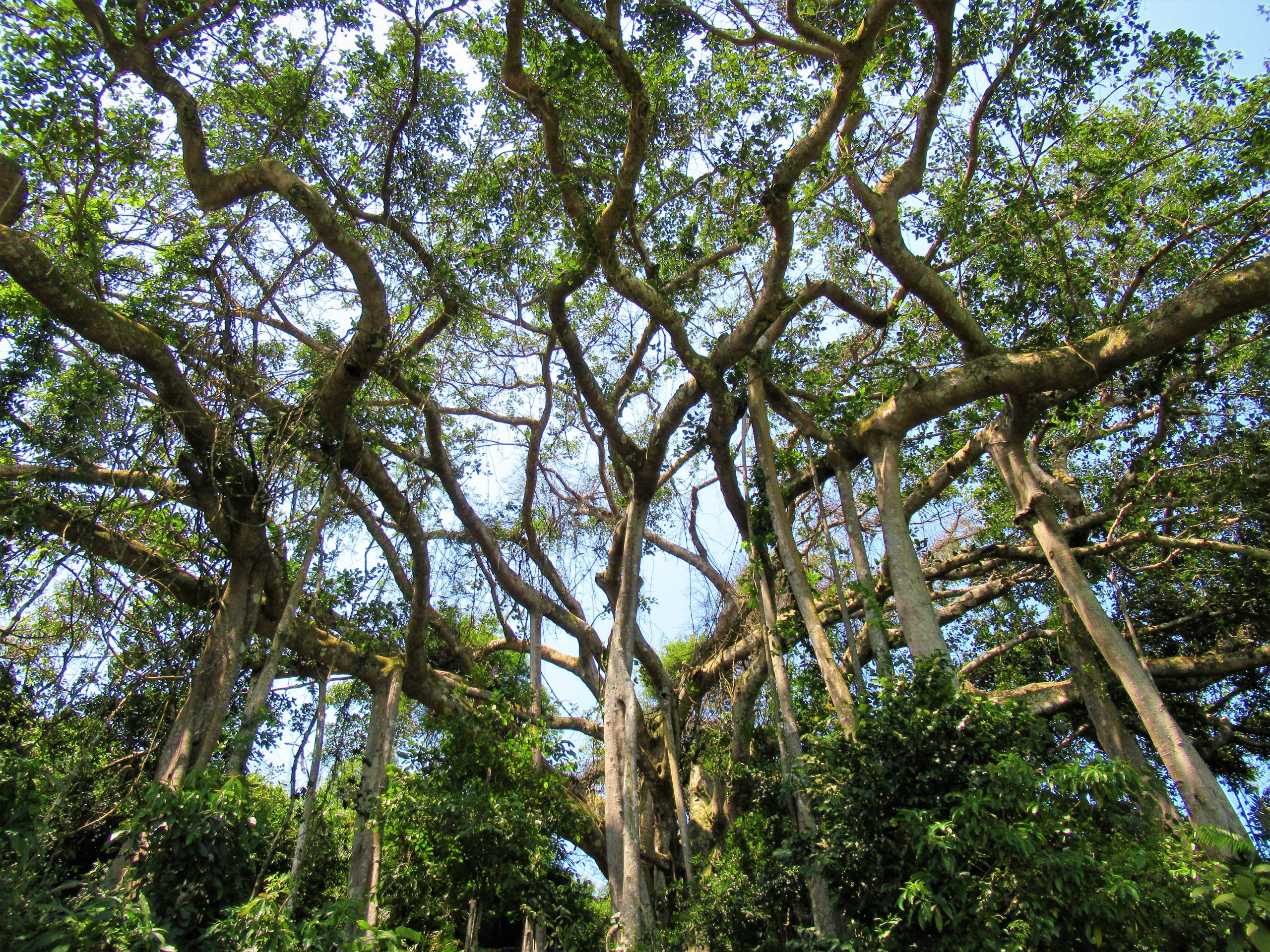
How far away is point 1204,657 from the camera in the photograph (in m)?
7.71

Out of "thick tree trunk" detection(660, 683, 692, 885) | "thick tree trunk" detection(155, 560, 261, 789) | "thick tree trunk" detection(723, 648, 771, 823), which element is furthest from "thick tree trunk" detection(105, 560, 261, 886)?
"thick tree trunk" detection(723, 648, 771, 823)

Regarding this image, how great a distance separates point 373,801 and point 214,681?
5.15 feet

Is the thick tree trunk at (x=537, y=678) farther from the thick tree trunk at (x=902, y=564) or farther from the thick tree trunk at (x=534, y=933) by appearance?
the thick tree trunk at (x=902, y=564)

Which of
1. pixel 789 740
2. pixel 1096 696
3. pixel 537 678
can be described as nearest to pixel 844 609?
pixel 789 740

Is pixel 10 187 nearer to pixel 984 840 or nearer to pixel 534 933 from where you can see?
pixel 534 933

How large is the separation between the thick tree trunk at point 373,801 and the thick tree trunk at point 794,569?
12.1 ft

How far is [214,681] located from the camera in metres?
5.83

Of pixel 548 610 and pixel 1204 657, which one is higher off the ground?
pixel 548 610

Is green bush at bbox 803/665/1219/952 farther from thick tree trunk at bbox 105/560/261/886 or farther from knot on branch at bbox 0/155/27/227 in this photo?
knot on branch at bbox 0/155/27/227

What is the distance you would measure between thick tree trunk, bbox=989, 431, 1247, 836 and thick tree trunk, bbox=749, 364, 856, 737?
210cm

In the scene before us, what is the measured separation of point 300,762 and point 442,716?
71.4 inches

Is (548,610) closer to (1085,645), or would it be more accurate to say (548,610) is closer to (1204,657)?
(1085,645)

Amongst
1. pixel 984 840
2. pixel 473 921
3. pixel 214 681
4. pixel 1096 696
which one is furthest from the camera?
pixel 1096 696

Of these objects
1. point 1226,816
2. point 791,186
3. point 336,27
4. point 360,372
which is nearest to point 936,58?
point 791,186
